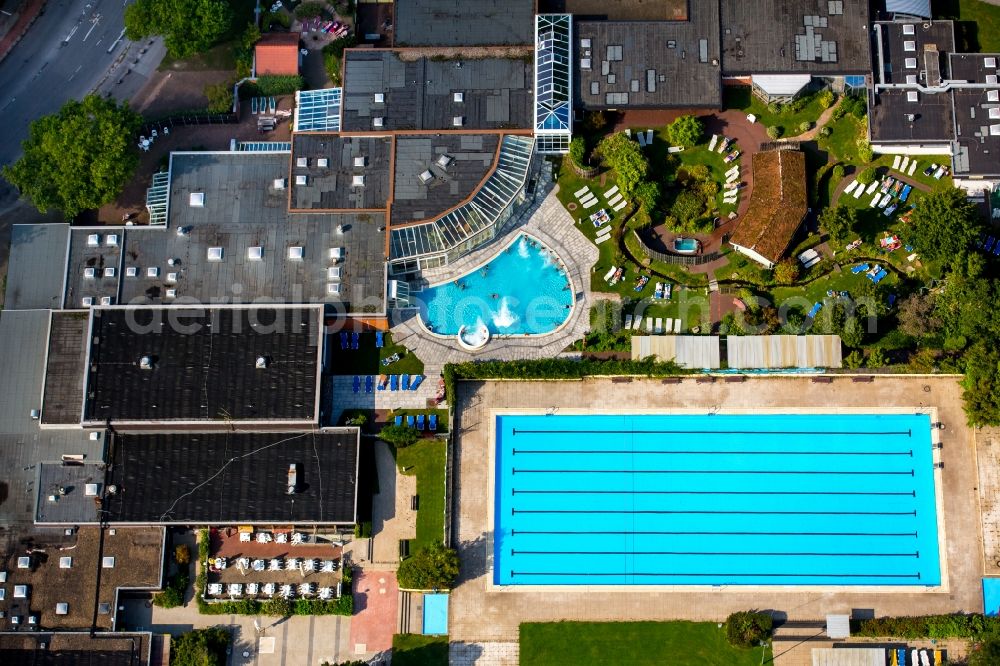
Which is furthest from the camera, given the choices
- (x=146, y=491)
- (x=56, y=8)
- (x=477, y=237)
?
(x=56, y=8)

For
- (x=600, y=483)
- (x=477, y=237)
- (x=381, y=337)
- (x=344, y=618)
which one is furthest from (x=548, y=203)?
(x=344, y=618)

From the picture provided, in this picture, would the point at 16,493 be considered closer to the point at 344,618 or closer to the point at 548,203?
the point at 344,618

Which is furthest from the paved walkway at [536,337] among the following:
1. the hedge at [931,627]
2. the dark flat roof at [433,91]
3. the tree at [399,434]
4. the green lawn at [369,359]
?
the hedge at [931,627]

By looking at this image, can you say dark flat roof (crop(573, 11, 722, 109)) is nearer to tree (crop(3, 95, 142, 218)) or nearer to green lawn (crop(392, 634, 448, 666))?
tree (crop(3, 95, 142, 218))

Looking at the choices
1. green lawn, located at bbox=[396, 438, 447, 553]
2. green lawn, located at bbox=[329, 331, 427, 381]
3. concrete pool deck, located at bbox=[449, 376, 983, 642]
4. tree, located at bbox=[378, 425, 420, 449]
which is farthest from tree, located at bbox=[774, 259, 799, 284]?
tree, located at bbox=[378, 425, 420, 449]

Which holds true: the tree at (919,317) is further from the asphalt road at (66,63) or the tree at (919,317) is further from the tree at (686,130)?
the asphalt road at (66,63)
